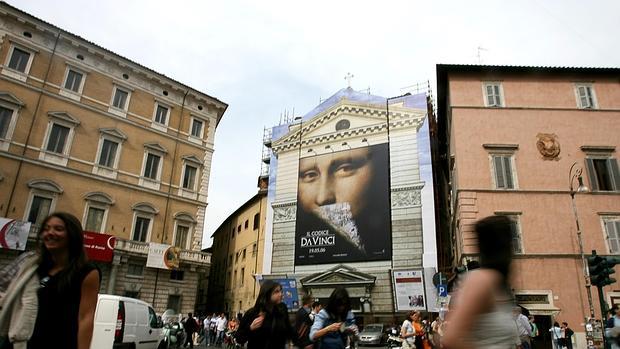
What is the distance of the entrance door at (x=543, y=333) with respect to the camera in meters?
17.6

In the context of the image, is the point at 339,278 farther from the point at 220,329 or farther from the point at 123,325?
the point at 123,325

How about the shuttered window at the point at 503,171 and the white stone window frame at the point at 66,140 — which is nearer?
the shuttered window at the point at 503,171

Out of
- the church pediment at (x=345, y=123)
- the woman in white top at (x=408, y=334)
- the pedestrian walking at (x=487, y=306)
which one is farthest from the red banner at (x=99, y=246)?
the pedestrian walking at (x=487, y=306)

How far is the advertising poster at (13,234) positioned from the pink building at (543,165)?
21094 mm

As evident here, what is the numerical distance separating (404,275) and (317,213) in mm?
7902

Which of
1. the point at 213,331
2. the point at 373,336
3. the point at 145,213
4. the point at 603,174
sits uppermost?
the point at 603,174

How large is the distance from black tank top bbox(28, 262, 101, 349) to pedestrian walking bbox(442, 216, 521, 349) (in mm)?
2225

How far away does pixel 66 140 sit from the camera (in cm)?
2386

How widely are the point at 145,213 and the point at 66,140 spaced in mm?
6126

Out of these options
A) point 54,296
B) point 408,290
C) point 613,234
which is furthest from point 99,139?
point 613,234

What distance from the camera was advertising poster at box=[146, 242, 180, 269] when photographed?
80.5 ft

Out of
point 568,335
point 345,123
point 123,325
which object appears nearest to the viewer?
point 123,325

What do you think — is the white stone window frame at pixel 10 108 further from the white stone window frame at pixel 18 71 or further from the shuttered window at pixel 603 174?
the shuttered window at pixel 603 174

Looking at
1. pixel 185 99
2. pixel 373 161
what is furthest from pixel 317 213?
pixel 185 99
